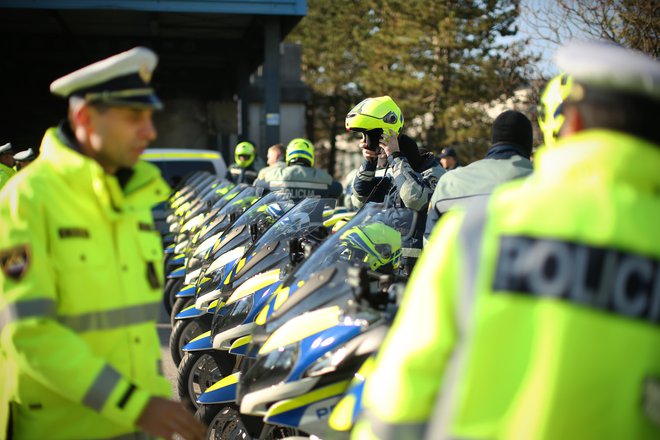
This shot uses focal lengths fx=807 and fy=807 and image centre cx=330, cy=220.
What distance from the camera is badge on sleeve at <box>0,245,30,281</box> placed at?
2.33 meters

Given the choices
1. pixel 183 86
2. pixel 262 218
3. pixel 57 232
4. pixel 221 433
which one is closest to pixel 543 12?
pixel 262 218

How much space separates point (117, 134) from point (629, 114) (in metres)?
1.54

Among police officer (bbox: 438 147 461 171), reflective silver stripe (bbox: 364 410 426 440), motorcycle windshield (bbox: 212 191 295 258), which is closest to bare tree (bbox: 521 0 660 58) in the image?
police officer (bbox: 438 147 461 171)

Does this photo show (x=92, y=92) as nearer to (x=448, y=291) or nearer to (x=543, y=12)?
(x=448, y=291)

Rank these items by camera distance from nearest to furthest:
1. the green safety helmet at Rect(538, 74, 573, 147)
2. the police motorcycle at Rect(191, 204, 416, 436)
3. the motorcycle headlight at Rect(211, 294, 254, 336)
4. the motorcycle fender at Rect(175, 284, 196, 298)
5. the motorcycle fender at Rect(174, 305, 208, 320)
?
the police motorcycle at Rect(191, 204, 416, 436) < the green safety helmet at Rect(538, 74, 573, 147) < the motorcycle headlight at Rect(211, 294, 254, 336) < the motorcycle fender at Rect(174, 305, 208, 320) < the motorcycle fender at Rect(175, 284, 196, 298)

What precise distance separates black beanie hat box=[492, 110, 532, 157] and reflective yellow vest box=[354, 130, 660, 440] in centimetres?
242

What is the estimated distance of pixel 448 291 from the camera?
1.80 metres

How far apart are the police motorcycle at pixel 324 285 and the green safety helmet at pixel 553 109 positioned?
916 millimetres

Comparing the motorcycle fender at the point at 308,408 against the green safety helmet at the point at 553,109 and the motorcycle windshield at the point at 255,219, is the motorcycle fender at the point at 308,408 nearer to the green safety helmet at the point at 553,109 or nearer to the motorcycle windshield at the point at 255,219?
the green safety helmet at the point at 553,109

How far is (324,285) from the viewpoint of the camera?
3.57 metres

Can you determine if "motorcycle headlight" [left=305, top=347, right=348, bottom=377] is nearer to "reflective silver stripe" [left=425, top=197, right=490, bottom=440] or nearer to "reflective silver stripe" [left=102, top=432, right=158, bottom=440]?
"reflective silver stripe" [left=102, top=432, right=158, bottom=440]

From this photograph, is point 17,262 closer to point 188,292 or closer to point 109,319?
point 109,319

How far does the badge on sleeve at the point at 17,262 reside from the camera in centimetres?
233

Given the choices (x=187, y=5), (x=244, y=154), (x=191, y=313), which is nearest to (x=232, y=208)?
(x=191, y=313)
